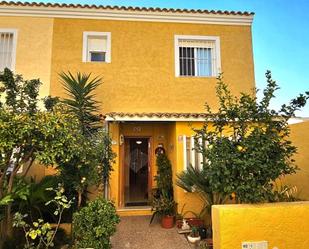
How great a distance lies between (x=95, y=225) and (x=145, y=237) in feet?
8.85

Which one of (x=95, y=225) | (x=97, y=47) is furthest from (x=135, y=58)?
(x=95, y=225)

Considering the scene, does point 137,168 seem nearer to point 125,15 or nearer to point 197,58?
point 197,58

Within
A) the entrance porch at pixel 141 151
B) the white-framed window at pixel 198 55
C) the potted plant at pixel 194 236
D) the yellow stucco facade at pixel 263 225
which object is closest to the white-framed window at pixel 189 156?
the entrance porch at pixel 141 151

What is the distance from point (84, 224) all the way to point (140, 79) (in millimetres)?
8201

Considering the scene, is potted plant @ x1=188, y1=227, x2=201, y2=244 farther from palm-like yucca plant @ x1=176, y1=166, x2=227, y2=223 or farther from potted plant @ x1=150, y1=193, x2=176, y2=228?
potted plant @ x1=150, y1=193, x2=176, y2=228

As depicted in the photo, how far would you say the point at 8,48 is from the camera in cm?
1327

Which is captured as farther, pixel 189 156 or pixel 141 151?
pixel 141 151

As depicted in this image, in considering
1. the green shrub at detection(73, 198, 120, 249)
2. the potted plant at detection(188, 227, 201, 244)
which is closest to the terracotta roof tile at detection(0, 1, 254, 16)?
the green shrub at detection(73, 198, 120, 249)

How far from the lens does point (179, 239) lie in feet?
30.1

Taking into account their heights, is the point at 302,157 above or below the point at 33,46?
below

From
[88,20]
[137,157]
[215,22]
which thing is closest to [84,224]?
[137,157]

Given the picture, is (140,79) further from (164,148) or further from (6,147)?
(6,147)

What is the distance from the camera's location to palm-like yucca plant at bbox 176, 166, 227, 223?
30.3 ft

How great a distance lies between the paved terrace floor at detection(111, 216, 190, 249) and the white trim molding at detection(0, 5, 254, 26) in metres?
10.5
